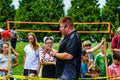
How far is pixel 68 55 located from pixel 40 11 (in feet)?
145

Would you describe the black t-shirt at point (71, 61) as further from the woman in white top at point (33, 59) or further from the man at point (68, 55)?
the woman in white top at point (33, 59)

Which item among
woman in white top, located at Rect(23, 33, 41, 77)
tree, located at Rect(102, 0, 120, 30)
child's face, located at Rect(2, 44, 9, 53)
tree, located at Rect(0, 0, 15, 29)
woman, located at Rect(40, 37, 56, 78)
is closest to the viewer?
child's face, located at Rect(2, 44, 9, 53)

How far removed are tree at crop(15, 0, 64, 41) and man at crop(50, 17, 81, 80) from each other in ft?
133

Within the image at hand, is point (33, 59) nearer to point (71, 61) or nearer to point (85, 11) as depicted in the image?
point (71, 61)

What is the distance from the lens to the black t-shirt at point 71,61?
28.4 feet

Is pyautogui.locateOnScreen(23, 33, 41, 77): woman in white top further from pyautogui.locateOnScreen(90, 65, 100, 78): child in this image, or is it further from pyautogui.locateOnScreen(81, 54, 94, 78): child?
pyautogui.locateOnScreen(90, 65, 100, 78): child

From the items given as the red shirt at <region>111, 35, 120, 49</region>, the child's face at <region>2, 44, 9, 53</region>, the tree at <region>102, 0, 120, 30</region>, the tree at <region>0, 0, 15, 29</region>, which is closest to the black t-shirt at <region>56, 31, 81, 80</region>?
the child's face at <region>2, 44, 9, 53</region>

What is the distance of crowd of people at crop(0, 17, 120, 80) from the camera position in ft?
28.5

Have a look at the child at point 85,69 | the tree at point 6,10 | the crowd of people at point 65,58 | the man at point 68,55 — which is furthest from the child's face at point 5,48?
the tree at point 6,10

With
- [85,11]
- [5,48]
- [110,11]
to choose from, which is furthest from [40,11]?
[5,48]

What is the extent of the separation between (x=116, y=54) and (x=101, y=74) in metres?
1.80

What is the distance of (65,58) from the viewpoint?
8.60 meters

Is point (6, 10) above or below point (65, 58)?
above

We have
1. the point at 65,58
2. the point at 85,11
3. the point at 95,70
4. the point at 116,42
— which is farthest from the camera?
the point at 85,11
